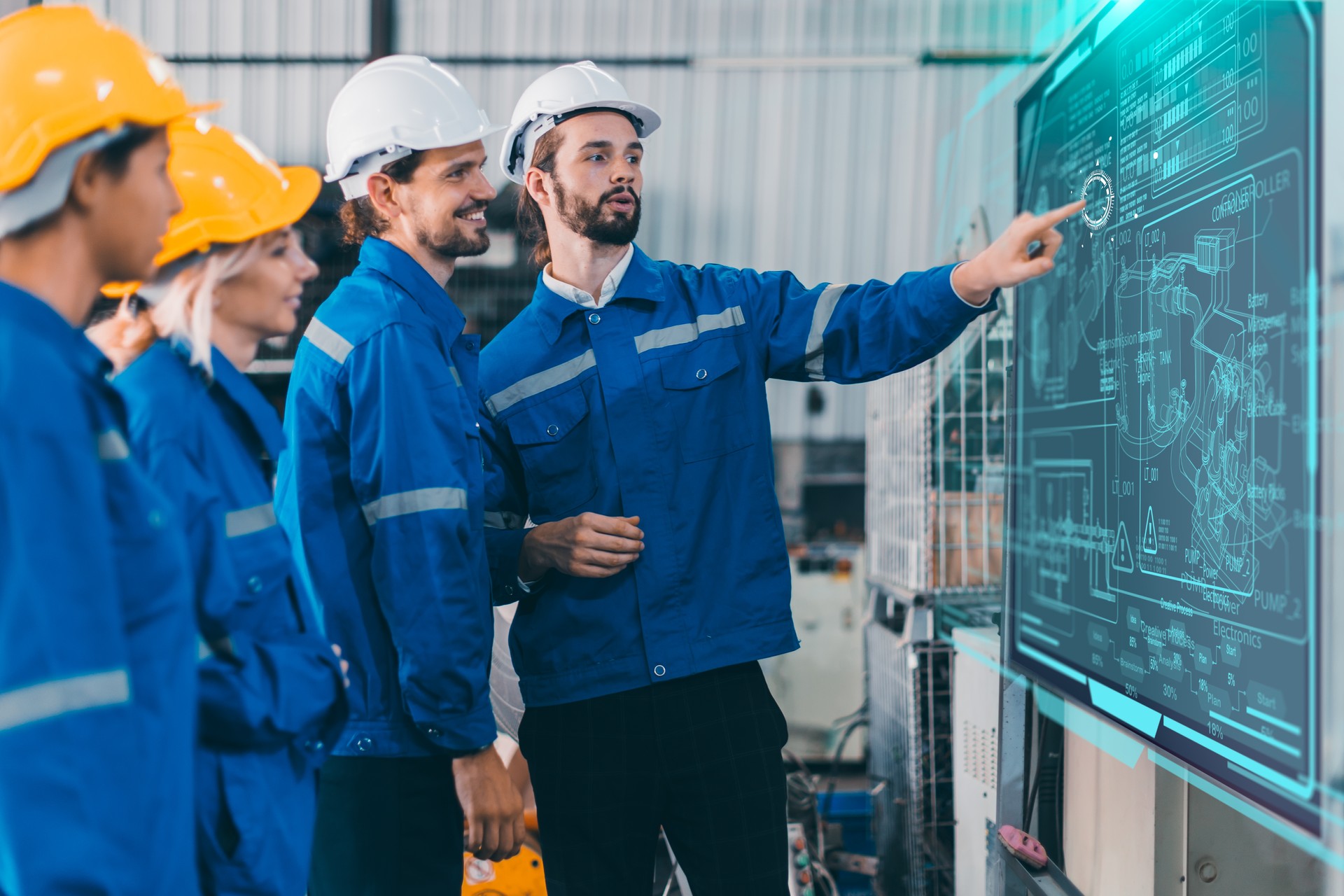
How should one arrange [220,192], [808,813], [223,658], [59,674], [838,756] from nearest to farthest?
1. [59,674]
2. [223,658]
3. [220,192]
4. [808,813]
5. [838,756]

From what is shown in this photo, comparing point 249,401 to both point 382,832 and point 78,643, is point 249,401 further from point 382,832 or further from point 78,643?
point 382,832

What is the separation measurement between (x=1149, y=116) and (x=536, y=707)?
4.51 feet

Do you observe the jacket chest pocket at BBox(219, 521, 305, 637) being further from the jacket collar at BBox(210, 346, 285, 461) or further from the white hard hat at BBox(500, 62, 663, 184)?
the white hard hat at BBox(500, 62, 663, 184)

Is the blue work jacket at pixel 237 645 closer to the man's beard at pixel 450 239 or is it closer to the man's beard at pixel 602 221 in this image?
the man's beard at pixel 450 239

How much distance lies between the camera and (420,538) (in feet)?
4.10

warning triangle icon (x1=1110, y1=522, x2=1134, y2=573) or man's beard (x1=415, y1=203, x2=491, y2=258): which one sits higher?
man's beard (x1=415, y1=203, x2=491, y2=258)

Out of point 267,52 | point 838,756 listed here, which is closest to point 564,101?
point 838,756

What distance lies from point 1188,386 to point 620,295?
932mm

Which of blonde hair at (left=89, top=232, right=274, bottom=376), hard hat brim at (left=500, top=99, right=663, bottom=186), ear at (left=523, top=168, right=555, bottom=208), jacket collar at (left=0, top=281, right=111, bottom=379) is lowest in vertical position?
jacket collar at (left=0, top=281, right=111, bottom=379)

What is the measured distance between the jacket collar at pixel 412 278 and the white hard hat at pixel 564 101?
18.4 inches

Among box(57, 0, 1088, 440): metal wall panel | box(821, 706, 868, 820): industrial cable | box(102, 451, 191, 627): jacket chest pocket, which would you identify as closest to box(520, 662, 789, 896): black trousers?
box(102, 451, 191, 627): jacket chest pocket

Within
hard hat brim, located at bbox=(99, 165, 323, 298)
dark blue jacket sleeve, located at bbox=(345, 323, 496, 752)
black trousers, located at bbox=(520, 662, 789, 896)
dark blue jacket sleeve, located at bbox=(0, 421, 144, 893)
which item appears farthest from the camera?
black trousers, located at bbox=(520, 662, 789, 896)

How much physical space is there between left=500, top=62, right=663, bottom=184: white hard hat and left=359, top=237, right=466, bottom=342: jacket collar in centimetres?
47

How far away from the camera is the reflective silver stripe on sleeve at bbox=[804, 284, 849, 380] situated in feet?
5.30
